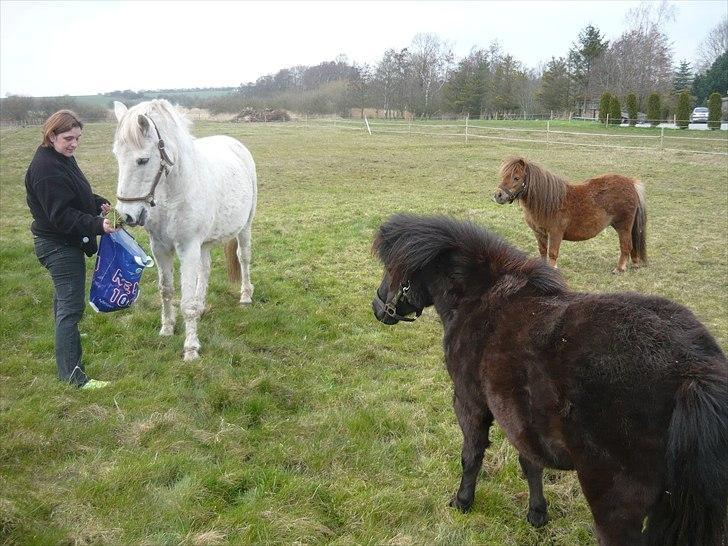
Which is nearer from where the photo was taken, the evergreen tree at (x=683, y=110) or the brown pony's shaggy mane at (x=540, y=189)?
the brown pony's shaggy mane at (x=540, y=189)

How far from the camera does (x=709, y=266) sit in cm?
779

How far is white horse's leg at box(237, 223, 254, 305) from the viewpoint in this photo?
21.0 feet

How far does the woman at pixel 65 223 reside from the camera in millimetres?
3754

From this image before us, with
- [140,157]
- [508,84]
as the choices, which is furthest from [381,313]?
[508,84]

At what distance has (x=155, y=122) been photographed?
4340 mm

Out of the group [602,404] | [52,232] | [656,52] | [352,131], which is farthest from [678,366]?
[656,52]

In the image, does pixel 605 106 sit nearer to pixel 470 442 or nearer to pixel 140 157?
pixel 140 157

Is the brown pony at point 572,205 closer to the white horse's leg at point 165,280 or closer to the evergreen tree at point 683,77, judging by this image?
the white horse's leg at point 165,280

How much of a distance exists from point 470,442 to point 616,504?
934mm

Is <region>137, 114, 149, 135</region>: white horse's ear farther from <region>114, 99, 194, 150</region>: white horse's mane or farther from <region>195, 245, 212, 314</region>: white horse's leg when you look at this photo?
<region>195, 245, 212, 314</region>: white horse's leg

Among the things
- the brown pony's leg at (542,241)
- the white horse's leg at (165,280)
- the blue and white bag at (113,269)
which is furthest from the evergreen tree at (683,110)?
the blue and white bag at (113,269)

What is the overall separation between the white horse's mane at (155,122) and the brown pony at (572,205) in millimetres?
4660

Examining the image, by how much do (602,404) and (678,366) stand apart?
1.02 ft

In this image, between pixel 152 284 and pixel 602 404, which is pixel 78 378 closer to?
pixel 152 284
